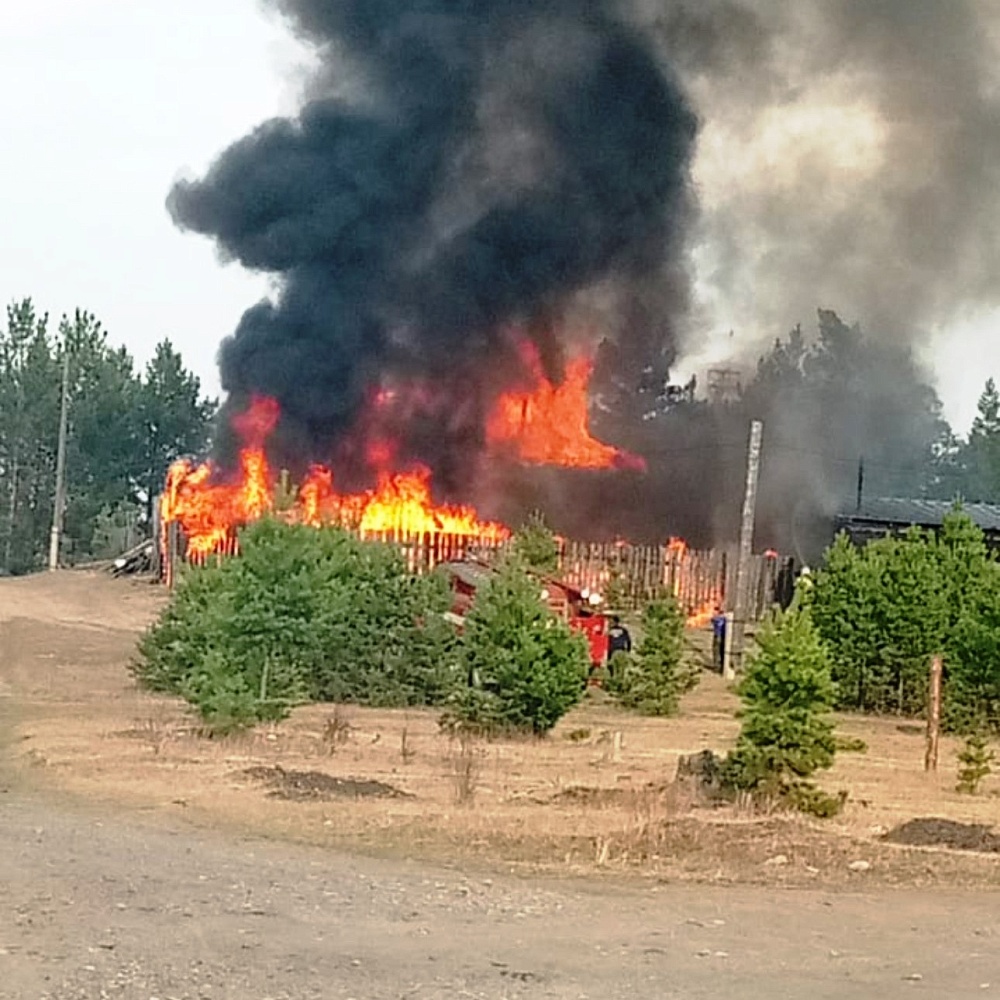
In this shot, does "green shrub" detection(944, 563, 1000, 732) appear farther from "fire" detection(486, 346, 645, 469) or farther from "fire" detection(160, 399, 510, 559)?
"fire" detection(486, 346, 645, 469)

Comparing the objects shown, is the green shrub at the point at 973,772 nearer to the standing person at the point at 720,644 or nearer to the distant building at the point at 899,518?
the standing person at the point at 720,644

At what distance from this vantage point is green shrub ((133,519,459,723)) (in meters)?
21.1

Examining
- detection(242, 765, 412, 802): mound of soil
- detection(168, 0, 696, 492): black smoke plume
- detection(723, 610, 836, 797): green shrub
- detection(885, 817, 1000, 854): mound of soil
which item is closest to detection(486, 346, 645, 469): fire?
detection(168, 0, 696, 492): black smoke plume

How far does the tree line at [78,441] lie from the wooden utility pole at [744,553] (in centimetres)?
4433

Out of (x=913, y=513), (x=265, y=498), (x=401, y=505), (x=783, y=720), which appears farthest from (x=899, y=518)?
(x=783, y=720)

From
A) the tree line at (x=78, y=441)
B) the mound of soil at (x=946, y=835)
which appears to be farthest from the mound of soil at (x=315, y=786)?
the tree line at (x=78, y=441)

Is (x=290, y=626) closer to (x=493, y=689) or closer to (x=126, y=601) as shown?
(x=493, y=689)

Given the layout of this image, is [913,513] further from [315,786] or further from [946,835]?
[946,835]

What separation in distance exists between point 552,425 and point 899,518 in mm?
11732

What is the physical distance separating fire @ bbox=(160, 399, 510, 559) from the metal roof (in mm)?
9726

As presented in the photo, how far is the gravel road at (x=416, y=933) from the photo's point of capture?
8.54m

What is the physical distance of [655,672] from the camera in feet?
85.2

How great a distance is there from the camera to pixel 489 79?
2251 inches

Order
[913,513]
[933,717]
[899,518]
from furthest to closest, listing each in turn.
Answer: [913,513], [899,518], [933,717]
